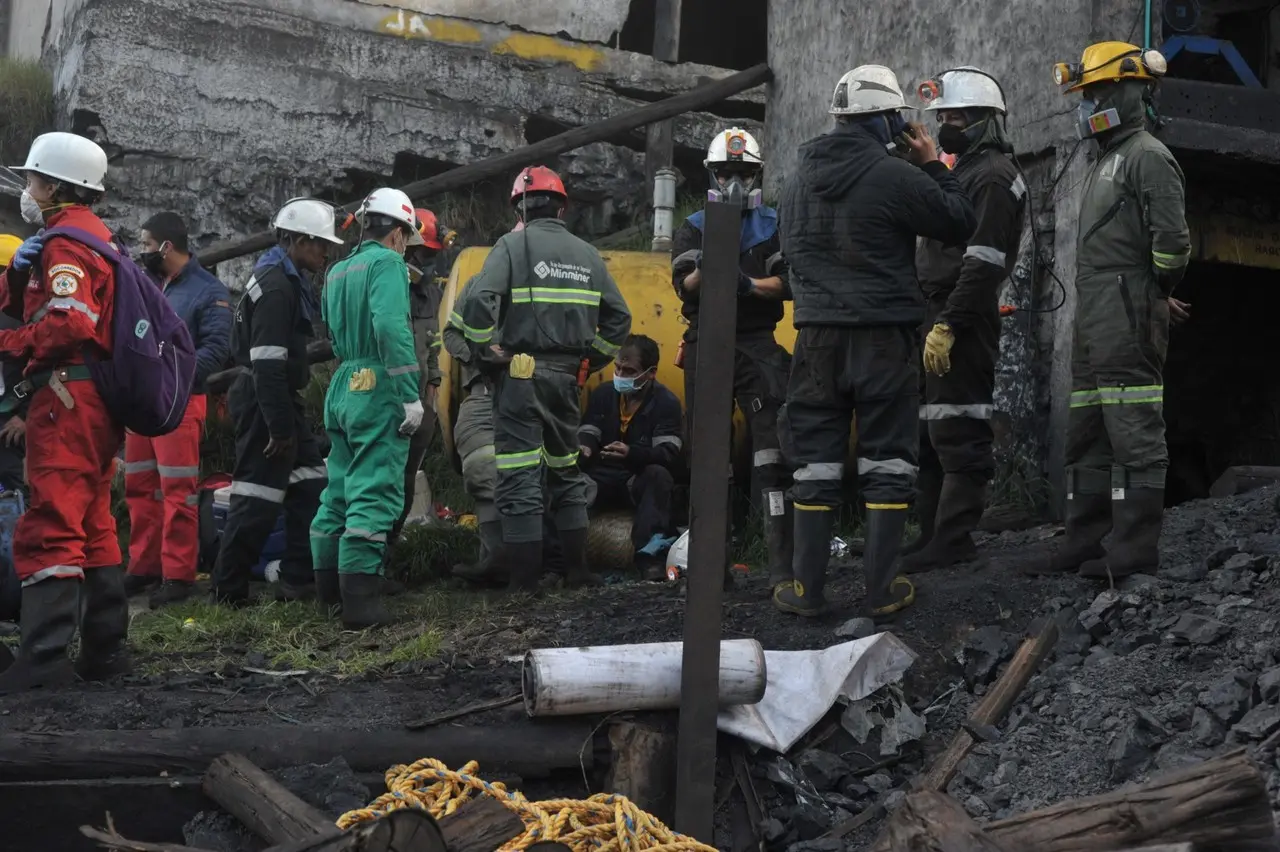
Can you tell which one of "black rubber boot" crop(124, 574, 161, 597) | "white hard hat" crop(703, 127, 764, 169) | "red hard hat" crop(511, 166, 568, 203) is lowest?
"black rubber boot" crop(124, 574, 161, 597)

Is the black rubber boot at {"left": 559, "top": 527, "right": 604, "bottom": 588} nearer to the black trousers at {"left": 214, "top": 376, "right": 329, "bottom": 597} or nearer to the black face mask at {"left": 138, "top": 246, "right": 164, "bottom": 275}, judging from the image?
the black trousers at {"left": 214, "top": 376, "right": 329, "bottom": 597}

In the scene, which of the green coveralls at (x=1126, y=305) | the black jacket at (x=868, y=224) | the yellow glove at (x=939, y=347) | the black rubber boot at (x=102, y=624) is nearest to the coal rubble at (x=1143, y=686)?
the green coveralls at (x=1126, y=305)

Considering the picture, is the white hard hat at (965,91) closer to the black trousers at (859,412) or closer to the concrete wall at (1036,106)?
the black trousers at (859,412)

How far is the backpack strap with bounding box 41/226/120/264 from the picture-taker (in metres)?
5.48

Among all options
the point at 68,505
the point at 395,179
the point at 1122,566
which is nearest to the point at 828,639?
the point at 1122,566

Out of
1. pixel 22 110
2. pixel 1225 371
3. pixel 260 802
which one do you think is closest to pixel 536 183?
pixel 260 802

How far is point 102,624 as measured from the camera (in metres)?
5.73

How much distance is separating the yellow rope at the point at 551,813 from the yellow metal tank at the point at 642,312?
5.20 m

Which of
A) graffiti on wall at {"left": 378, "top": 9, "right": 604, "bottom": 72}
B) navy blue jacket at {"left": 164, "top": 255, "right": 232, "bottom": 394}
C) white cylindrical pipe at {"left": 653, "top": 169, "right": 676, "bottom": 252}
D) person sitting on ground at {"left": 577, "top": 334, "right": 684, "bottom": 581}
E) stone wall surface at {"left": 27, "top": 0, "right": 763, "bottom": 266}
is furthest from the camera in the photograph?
graffiti on wall at {"left": 378, "top": 9, "right": 604, "bottom": 72}

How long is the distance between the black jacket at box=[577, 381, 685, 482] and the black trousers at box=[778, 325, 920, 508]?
2.66m

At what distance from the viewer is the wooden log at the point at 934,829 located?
11.6ft

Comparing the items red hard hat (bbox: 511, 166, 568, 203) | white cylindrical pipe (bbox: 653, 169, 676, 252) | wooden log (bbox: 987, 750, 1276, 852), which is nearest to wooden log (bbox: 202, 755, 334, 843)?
wooden log (bbox: 987, 750, 1276, 852)

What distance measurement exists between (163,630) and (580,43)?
775 cm

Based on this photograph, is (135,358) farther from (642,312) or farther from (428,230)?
(642,312)
